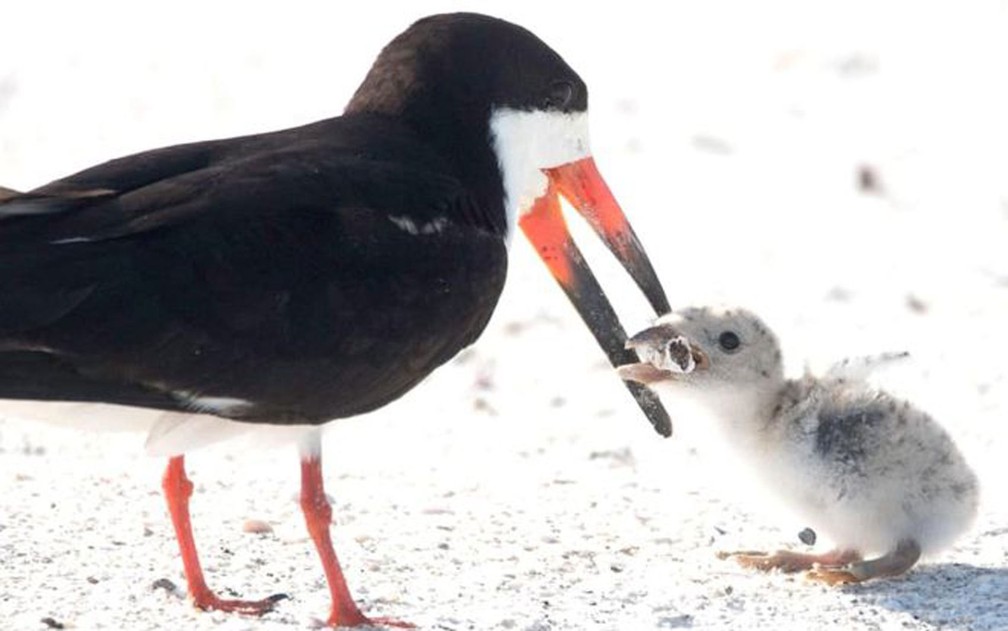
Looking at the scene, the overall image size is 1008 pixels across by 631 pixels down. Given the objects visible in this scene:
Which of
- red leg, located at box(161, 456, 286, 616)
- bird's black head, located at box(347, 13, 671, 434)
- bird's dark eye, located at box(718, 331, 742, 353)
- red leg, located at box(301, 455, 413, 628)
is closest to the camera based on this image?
red leg, located at box(301, 455, 413, 628)

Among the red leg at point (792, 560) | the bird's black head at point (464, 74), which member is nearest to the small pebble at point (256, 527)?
the bird's black head at point (464, 74)

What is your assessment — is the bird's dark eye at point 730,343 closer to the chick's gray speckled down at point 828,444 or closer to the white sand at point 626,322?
the chick's gray speckled down at point 828,444

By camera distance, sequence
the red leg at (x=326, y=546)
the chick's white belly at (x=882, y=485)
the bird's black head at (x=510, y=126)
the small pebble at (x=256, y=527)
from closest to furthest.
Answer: the red leg at (x=326, y=546) → the chick's white belly at (x=882, y=485) → the bird's black head at (x=510, y=126) → the small pebble at (x=256, y=527)

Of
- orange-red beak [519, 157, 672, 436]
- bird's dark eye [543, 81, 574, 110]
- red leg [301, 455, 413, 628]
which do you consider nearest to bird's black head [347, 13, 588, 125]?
bird's dark eye [543, 81, 574, 110]

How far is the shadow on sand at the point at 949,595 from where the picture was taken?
6.61 m

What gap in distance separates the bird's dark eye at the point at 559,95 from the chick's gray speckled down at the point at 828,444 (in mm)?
759

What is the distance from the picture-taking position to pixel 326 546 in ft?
21.9

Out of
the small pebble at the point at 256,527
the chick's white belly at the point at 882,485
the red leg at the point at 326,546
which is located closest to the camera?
the red leg at the point at 326,546

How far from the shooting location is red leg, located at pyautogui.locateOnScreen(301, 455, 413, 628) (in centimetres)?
656

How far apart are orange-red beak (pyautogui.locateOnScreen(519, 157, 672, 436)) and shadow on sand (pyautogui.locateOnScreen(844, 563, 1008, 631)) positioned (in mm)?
1148

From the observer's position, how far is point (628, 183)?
12375 mm

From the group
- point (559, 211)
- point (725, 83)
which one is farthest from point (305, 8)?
point (559, 211)

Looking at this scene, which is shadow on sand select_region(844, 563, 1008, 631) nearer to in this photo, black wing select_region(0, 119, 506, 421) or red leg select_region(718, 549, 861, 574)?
red leg select_region(718, 549, 861, 574)

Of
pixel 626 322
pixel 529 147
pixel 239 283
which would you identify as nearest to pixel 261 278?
pixel 239 283
